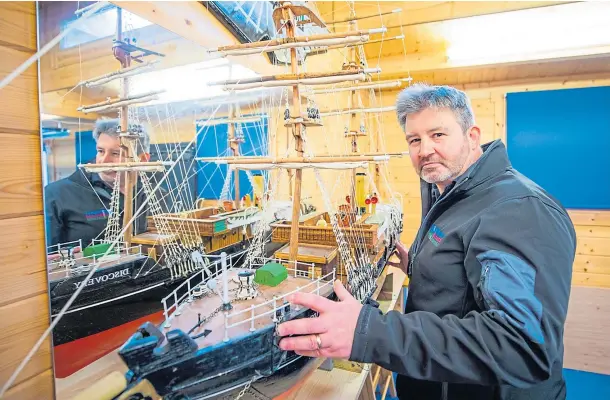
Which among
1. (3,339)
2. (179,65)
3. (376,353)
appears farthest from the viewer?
(179,65)

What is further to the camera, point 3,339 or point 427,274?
point 427,274

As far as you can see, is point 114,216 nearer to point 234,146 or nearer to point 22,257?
point 22,257

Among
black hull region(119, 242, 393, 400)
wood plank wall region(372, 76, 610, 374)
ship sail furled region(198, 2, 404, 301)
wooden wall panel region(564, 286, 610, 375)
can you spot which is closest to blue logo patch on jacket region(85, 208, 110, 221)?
black hull region(119, 242, 393, 400)

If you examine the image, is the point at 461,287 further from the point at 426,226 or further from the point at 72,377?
the point at 72,377

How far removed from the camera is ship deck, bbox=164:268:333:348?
54.9 inches

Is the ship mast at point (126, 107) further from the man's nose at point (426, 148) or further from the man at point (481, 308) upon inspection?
the man's nose at point (426, 148)

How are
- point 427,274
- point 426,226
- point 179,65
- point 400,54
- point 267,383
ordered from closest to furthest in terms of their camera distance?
point 427,274 → point 267,383 → point 426,226 → point 179,65 → point 400,54

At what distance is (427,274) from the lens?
4.69ft

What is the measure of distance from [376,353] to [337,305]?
17cm

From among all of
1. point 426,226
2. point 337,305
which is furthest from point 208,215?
point 337,305

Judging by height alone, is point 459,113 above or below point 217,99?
below

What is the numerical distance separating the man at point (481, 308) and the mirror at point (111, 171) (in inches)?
30.2

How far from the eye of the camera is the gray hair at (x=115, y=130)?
5.37ft

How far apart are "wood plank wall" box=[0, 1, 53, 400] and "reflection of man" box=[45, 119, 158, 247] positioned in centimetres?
31
